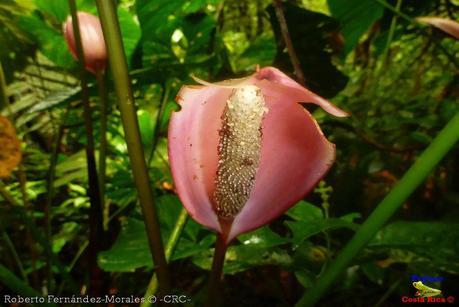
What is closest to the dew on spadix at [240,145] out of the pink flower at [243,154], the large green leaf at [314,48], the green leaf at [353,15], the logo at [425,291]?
the pink flower at [243,154]

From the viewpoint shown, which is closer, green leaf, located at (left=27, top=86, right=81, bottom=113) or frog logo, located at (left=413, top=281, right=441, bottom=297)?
frog logo, located at (left=413, top=281, right=441, bottom=297)

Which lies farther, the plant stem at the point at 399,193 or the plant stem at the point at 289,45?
the plant stem at the point at 289,45

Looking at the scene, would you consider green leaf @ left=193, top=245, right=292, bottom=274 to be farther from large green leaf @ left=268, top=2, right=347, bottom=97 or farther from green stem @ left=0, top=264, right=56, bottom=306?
large green leaf @ left=268, top=2, right=347, bottom=97

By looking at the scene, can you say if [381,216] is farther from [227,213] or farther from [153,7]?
[153,7]

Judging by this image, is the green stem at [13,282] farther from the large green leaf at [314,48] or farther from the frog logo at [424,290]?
the large green leaf at [314,48]

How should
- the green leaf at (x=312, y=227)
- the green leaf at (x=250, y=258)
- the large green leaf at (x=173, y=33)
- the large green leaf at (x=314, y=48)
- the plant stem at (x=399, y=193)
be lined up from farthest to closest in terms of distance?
the large green leaf at (x=314, y=48)
the large green leaf at (x=173, y=33)
the green leaf at (x=250, y=258)
the green leaf at (x=312, y=227)
the plant stem at (x=399, y=193)

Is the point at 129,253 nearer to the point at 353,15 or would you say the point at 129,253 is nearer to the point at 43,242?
the point at 43,242

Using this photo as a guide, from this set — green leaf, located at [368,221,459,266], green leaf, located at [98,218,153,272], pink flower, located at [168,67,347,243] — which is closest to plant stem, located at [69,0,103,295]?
green leaf, located at [98,218,153,272]
